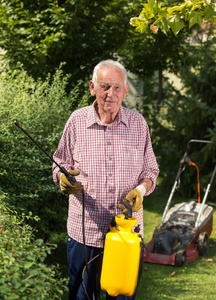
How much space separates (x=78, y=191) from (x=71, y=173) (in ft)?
0.37

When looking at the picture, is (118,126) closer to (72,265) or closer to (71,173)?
(71,173)

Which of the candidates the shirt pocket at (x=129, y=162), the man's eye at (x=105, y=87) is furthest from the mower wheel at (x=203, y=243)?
the man's eye at (x=105, y=87)

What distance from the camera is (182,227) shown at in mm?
5465

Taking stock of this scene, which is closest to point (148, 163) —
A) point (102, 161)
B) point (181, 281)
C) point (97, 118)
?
point (102, 161)

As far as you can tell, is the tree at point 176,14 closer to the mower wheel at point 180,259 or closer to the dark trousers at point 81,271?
the dark trousers at point 81,271

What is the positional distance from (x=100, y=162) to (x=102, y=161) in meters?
0.01

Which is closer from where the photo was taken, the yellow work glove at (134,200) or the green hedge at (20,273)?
the green hedge at (20,273)

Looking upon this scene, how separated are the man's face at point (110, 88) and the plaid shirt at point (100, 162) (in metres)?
0.12

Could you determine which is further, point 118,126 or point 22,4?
point 22,4

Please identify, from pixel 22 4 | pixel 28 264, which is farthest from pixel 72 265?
pixel 22 4

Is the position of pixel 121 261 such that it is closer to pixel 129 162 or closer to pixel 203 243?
pixel 129 162

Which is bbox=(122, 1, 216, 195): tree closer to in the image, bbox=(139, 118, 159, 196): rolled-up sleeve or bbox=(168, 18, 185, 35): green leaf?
bbox=(168, 18, 185, 35): green leaf

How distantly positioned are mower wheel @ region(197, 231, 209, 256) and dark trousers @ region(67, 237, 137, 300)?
9.66ft

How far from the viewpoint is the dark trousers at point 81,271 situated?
2.53 m
